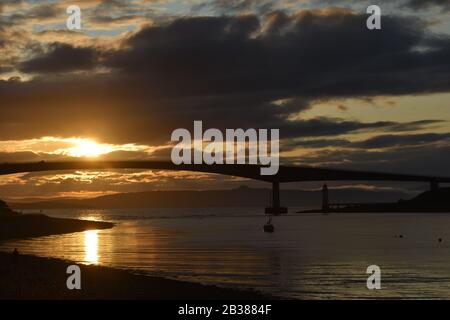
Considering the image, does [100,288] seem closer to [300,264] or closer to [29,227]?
[300,264]

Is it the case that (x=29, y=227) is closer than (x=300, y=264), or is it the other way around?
(x=300, y=264)

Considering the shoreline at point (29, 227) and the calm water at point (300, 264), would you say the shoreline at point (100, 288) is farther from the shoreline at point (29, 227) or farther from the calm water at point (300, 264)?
the shoreline at point (29, 227)

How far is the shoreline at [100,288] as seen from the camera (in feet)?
94.7

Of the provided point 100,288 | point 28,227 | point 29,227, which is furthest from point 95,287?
point 29,227

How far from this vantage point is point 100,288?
32688 mm

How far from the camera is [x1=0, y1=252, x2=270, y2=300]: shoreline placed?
28875 mm

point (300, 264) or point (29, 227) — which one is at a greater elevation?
point (29, 227)

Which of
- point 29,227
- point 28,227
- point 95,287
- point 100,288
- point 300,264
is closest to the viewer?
point 100,288

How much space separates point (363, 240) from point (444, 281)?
44450 millimetres

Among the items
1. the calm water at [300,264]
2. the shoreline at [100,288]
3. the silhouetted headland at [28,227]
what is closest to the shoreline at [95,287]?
the shoreline at [100,288]

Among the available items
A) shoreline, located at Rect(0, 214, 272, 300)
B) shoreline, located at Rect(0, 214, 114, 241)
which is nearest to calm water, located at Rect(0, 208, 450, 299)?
shoreline, located at Rect(0, 214, 272, 300)

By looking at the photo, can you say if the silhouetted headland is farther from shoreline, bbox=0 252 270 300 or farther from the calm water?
shoreline, bbox=0 252 270 300

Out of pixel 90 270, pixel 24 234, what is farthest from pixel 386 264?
pixel 24 234
